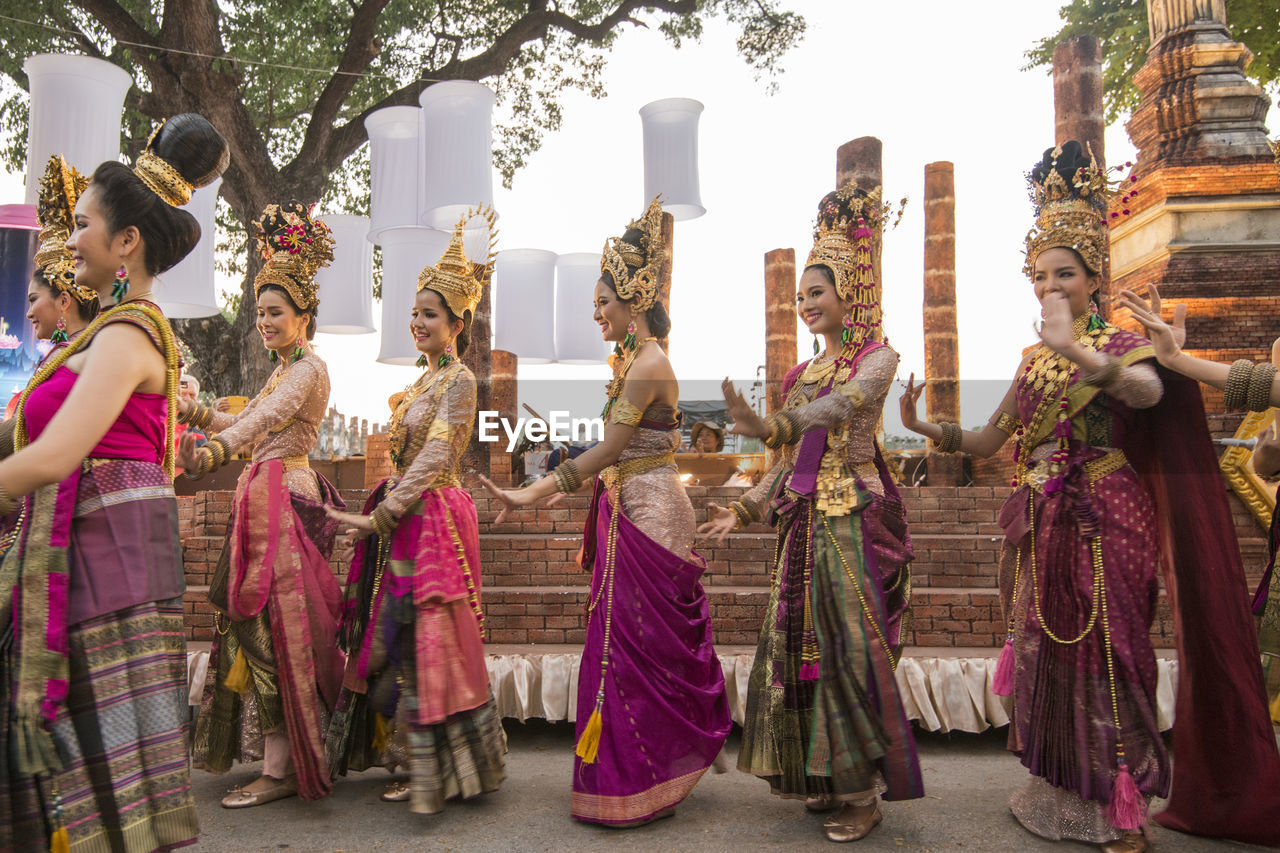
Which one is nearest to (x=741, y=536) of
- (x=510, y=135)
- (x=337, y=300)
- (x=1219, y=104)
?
A: (x=337, y=300)

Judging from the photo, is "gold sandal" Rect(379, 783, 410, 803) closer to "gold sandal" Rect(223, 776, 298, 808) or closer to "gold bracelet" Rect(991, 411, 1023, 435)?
"gold sandal" Rect(223, 776, 298, 808)

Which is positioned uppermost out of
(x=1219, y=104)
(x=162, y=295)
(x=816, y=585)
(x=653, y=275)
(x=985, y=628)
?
(x=1219, y=104)

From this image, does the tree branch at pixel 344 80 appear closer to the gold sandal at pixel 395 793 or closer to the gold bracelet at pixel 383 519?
the gold bracelet at pixel 383 519

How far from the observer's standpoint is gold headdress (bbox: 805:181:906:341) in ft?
10.4

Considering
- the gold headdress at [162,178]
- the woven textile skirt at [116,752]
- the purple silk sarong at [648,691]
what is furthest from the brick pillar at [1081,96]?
the woven textile skirt at [116,752]

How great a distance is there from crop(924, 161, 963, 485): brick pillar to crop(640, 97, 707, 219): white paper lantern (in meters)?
3.34

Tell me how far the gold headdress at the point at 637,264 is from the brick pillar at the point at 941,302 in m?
6.34

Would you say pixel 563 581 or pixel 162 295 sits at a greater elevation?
pixel 162 295

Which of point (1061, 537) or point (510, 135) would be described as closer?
point (1061, 537)

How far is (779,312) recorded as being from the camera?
43.8 ft

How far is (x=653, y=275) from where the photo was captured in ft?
11.4

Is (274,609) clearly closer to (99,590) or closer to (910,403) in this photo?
(99,590)

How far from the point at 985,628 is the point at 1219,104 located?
26.3 ft

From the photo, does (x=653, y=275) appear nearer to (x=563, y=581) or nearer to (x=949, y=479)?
(x=563, y=581)
